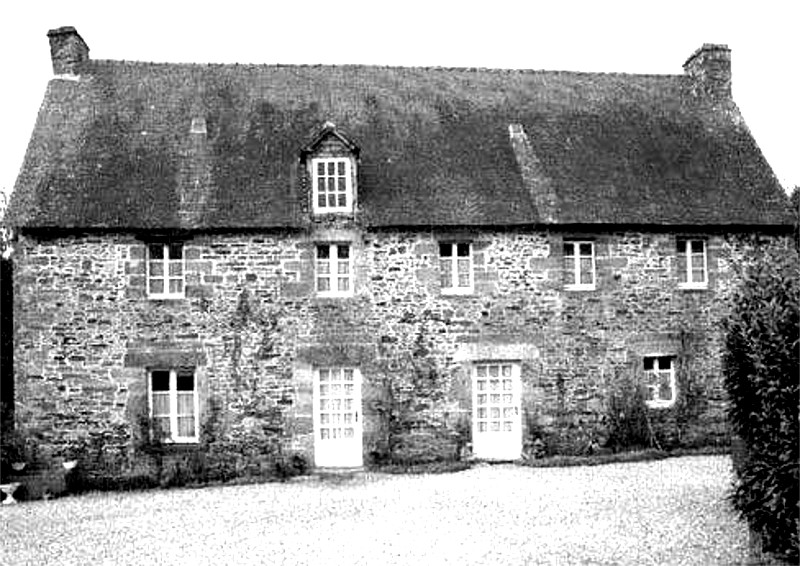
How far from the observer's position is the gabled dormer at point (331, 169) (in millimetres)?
19062

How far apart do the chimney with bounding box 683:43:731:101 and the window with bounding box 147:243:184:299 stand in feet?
47.3

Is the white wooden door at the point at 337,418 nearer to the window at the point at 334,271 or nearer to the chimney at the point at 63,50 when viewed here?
the window at the point at 334,271

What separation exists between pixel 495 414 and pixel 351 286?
4.22m

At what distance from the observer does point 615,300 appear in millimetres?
19516

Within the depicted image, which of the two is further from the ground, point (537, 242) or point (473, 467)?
point (537, 242)

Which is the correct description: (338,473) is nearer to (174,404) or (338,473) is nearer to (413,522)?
(174,404)

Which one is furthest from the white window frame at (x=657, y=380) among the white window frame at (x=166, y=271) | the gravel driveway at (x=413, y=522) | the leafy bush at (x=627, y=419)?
the white window frame at (x=166, y=271)

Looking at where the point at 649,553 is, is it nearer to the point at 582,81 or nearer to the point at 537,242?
the point at 537,242

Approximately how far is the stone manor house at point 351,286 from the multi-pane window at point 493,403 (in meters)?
0.07

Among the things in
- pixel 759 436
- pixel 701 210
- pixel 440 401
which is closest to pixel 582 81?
pixel 701 210

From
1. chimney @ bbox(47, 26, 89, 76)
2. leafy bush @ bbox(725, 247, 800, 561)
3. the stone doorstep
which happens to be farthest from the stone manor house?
leafy bush @ bbox(725, 247, 800, 561)

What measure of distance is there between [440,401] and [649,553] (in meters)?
8.85

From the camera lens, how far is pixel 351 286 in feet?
62.1

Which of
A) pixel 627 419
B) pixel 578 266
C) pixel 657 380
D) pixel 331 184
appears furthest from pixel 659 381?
pixel 331 184
